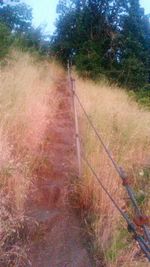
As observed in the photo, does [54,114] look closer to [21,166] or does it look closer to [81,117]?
[81,117]

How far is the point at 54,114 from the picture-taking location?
24.6ft

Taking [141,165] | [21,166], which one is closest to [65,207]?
[21,166]

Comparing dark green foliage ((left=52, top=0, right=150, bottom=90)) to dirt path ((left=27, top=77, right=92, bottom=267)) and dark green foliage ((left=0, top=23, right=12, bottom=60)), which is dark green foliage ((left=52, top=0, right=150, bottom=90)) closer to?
dark green foliage ((left=0, top=23, right=12, bottom=60))

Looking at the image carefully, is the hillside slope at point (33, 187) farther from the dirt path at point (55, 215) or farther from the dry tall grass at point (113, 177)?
the dry tall grass at point (113, 177)

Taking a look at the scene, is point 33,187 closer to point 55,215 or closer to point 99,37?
point 55,215

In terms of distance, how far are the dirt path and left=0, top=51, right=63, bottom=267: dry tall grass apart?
0.50ft

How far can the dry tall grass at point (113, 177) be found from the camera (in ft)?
10.3

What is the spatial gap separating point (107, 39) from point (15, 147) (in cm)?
1097

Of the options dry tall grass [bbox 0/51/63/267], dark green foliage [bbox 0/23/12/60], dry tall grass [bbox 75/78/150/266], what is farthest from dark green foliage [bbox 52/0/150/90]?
dry tall grass [bbox 75/78/150/266]

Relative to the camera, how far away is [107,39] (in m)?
14.6

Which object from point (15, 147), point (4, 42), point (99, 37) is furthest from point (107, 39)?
point (15, 147)

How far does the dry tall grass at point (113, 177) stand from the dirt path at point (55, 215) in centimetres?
15

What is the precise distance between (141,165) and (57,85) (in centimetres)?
631

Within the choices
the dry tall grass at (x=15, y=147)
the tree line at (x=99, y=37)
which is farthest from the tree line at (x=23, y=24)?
the dry tall grass at (x=15, y=147)
